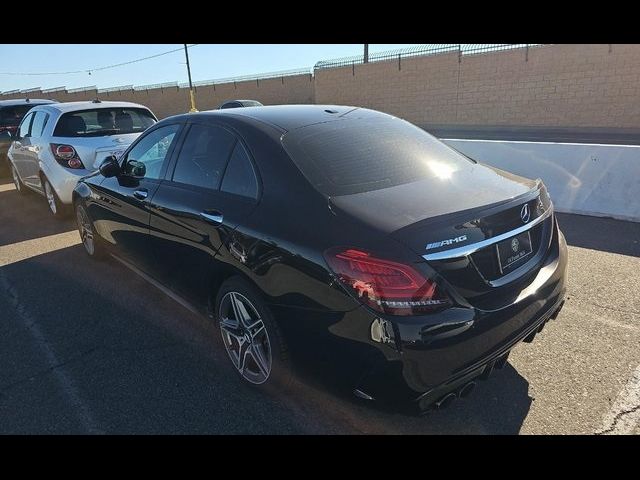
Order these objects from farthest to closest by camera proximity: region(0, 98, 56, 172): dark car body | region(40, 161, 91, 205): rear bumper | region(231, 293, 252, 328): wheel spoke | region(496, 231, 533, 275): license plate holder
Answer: region(0, 98, 56, 172): dark car body → region(40, 161, 91, 205): rear bumper → region(231, 293, 252, 328): wheel spoke → region(496, 231, 533, 275): license plate holder

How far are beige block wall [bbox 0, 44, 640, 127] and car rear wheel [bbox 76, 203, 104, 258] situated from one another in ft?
58.3

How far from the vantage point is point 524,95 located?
17.9m

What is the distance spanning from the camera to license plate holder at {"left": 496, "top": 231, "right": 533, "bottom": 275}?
81.4 inches

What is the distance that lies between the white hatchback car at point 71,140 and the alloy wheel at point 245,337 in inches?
168

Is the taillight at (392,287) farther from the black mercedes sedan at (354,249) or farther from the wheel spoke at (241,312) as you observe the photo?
the wheel spoke at (241,312)

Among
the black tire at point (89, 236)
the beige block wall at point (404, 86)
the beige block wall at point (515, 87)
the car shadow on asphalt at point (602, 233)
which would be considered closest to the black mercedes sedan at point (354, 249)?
the black tire at point (89, 236)

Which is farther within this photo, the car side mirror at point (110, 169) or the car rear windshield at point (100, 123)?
the car rear windshield at point (100, 123)

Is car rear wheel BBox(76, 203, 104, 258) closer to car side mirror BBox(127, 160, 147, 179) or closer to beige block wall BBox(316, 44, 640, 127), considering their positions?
car side mirror BBox(127, 160, 147, 179)

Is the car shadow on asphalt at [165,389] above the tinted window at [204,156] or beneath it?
beneath

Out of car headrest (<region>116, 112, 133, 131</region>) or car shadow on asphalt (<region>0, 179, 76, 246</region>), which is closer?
car shadow on asphalt (<region>0, 179, 76, 246</region>)

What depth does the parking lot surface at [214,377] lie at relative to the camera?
234 cm

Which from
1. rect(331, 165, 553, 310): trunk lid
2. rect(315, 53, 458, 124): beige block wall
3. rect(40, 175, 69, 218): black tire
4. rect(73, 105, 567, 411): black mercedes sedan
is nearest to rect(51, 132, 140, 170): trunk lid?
rect(40, 175, 69, 218): black tire

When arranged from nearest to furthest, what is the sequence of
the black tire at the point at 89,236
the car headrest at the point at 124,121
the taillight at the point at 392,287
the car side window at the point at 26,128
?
the taillight at the point at 392,287 < the black tire at the point at 89,236 < the car headrest at the point at 124,121 < the car side window at the point at 26,128
